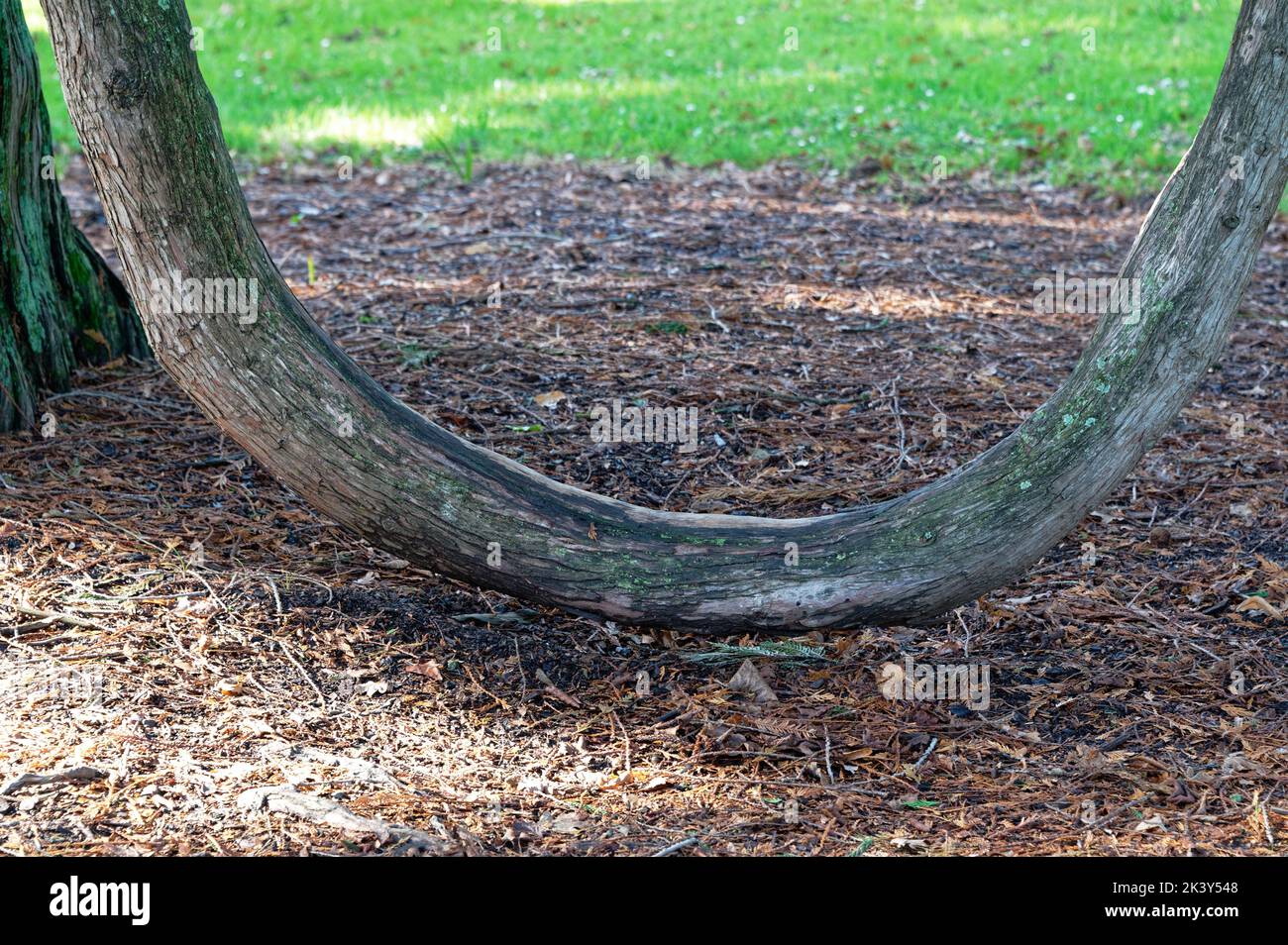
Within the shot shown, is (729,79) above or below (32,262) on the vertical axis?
above

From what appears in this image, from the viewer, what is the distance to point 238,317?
121 inches

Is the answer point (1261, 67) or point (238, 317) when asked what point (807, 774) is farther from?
point (1261, 67)

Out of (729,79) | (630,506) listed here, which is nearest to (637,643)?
(630,506)

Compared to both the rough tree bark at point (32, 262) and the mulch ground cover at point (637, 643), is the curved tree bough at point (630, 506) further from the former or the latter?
the rough tree bark at point (32, 262)

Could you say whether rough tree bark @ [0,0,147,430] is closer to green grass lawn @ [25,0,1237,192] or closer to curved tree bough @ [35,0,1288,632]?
curved tree bough @ [35,0,1288,632]

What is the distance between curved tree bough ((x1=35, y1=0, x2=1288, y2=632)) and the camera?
2939 millimetres

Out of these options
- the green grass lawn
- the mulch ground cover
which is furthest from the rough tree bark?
the green grass lawn

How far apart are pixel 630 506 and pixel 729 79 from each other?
820 cm

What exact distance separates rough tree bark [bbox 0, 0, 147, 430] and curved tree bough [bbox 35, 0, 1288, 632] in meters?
1.21

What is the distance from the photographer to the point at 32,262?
410 centimetres

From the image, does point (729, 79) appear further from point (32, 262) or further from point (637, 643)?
point (637, 643)

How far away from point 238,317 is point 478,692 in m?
1.15

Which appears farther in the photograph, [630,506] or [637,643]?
[630,506]

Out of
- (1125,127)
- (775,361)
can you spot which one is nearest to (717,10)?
(1125,127)
